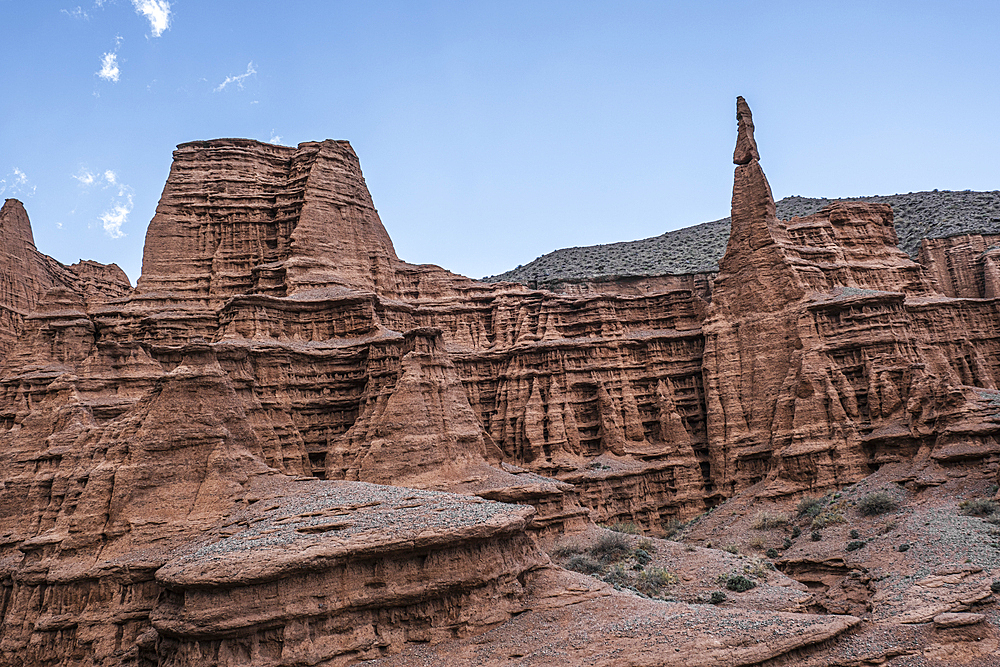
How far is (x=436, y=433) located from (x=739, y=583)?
14.0 metres

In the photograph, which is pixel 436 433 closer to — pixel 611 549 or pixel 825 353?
pixel 611 549

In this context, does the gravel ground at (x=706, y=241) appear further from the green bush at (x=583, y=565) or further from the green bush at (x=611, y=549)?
the green bush at (x=583, y=565)

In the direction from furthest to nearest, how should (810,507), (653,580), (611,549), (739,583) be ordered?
(810,507), (611,549), (653,580), (739,583)

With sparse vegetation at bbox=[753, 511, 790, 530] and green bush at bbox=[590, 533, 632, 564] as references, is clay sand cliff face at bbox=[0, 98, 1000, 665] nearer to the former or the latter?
green bush at bbox=[590, 533, 632, 564]

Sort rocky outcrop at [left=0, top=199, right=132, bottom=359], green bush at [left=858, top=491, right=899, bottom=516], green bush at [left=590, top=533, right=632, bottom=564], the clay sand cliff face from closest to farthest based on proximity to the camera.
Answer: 1. the clay sand cliff face
2. green bush at [left=590, top=533, right=632, bottom=564]
3. green bush at [left=858, top=491, right=899, bottom=516]
4. rocky outcrop at [left=0, top=199, right=132, bottom=359]

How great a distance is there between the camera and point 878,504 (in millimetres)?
32438

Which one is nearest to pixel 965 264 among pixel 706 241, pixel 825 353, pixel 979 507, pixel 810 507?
pixel 825 353

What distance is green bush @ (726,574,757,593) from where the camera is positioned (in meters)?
26.3

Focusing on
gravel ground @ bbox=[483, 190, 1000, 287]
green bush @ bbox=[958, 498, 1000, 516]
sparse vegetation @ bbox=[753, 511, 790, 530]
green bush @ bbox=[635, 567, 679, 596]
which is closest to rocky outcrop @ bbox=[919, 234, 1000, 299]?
gravel ground @ bbox=[483, 190, 1000, 287]

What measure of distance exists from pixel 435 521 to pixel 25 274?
5350 cm

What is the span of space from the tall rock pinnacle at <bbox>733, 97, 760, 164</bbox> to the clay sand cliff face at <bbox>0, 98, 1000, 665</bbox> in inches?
9.4

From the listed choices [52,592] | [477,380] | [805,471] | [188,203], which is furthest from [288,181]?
[805,471]

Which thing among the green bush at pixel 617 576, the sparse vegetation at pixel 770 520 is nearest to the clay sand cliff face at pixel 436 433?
the green bush at pixel 617 576

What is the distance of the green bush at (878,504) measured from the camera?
3228 centimetres
